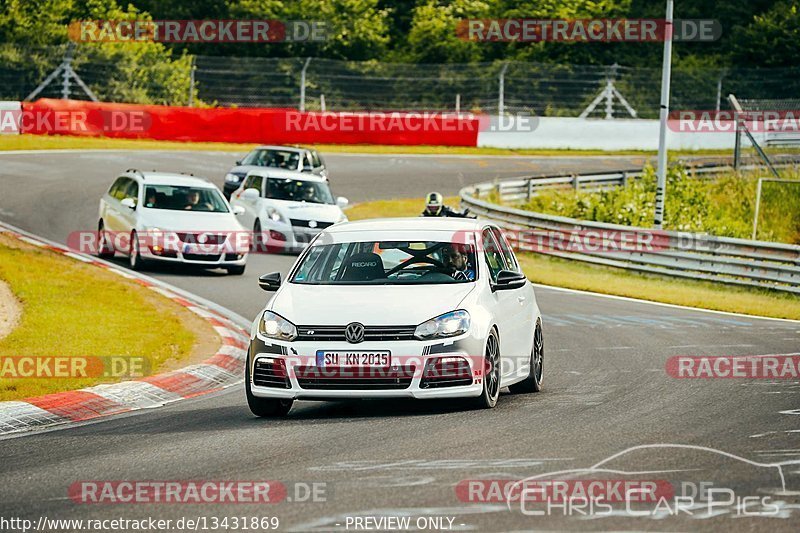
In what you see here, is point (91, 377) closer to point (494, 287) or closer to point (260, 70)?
point (494, 287)

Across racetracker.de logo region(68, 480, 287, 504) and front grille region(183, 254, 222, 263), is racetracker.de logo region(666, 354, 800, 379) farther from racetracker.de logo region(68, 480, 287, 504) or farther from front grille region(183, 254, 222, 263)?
front grille region(183, 254, 222, 263)

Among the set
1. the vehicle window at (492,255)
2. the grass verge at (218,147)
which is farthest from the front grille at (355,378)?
the grass verge at (218,147)

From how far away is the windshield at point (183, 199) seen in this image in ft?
75.0

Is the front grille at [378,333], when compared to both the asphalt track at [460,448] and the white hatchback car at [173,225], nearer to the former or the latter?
the asphalt track at [460,448]

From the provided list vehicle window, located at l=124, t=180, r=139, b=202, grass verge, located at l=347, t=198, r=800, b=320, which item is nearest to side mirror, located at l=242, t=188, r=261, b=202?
vehicle window, located at l=124, t=180, r=139, b=202

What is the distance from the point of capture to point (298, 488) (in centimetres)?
722

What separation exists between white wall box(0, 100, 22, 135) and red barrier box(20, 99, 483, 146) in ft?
0.96

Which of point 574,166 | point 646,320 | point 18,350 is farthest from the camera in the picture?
point 574,166

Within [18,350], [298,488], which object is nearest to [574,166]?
[18,350]

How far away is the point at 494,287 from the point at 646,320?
8449 mm

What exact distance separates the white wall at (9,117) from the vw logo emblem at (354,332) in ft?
109

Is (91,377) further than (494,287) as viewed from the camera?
Yes

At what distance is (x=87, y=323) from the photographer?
1564 centimetres

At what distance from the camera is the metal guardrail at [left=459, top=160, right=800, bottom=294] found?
24.5 m
